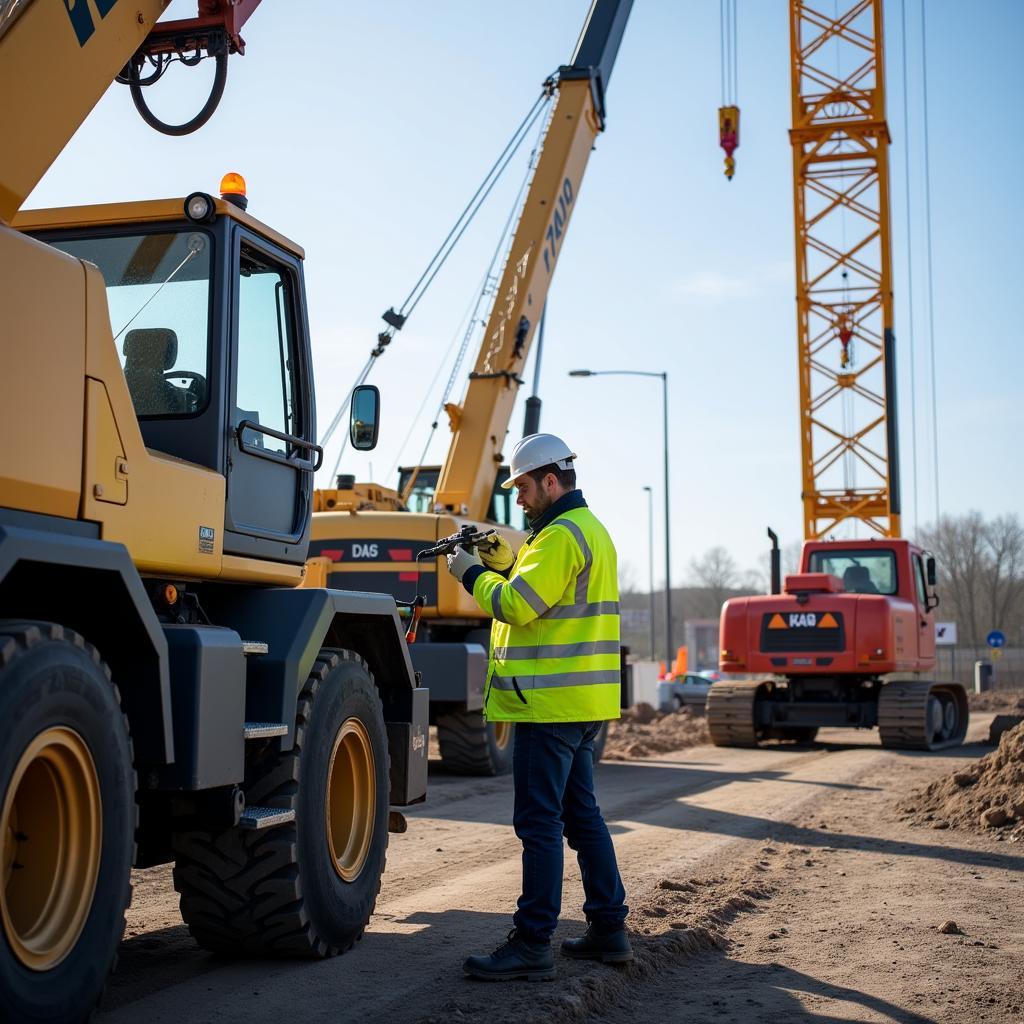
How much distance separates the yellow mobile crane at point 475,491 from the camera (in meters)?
13.2

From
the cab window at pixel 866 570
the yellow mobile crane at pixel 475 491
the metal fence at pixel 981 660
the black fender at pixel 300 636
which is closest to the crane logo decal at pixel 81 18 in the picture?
the black fender at pixel 300 636

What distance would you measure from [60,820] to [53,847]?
3.2 inches

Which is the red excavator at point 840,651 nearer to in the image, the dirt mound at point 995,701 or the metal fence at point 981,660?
the dirt mound at point 995,701

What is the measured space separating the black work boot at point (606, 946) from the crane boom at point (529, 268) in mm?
8889

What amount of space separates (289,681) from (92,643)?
105 cm

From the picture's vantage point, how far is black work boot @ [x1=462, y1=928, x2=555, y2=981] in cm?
527

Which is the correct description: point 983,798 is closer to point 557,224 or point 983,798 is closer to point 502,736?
point 502,736

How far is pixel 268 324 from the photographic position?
20.2 feet

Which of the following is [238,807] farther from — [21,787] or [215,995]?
[21,787]

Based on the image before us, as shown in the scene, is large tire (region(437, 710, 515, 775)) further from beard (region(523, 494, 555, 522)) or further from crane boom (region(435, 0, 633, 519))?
beard (region(523, 494, 555, 522))

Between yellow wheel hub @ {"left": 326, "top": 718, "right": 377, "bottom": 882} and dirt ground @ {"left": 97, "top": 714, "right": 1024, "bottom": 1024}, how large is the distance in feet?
1.41

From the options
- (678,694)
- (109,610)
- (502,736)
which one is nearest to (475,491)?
(502,736)

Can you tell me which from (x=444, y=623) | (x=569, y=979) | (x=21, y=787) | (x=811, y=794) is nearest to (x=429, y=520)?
(x=444, y=623)

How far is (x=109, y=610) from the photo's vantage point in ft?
14.8
